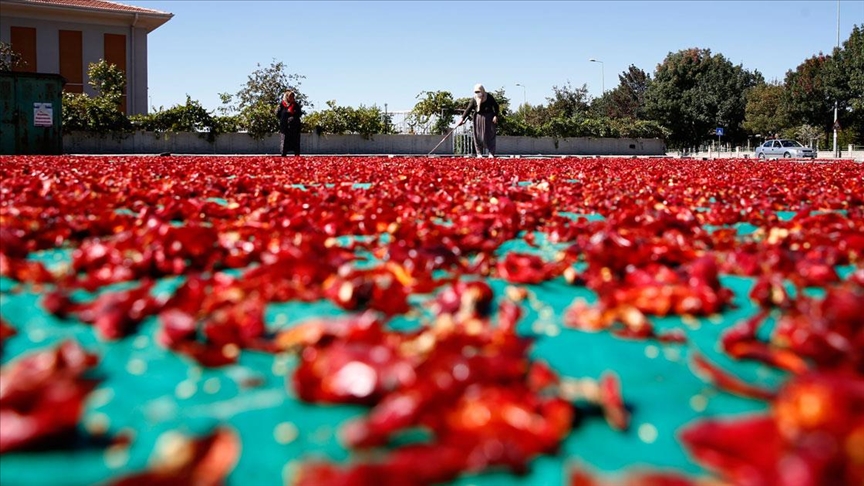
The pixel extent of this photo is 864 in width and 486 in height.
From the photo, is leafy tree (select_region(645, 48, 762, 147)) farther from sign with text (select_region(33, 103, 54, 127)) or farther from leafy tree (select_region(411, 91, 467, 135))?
sign with text (select_region(33, 103, 54, 127))

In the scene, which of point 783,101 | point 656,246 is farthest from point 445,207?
point 783,101

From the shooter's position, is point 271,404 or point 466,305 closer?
point 271,404

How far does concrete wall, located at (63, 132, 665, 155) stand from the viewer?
3183 cm

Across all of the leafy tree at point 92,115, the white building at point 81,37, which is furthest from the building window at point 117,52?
the leafy tree at point 92,115

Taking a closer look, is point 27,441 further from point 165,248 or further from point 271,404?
point 165,248

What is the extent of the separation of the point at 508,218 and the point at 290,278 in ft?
7.03

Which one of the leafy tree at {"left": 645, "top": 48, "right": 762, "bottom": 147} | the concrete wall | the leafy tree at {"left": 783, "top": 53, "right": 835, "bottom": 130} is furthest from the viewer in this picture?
the leafy tree at {"left": 645, "top": 48, "right": 762, "bottom": 147}

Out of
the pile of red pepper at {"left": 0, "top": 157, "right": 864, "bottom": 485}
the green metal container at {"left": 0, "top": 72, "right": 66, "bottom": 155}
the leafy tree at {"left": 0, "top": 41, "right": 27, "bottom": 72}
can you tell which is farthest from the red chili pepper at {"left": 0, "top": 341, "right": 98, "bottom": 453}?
the leafy tree at {"left": 0, "top": 41, "right": 27, "bottom": 72}

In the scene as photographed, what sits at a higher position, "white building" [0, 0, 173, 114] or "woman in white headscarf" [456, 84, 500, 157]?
"white building" [0, 0, 173, 114]

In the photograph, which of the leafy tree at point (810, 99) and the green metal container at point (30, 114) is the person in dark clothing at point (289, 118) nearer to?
the green metal container at point (30, 114)

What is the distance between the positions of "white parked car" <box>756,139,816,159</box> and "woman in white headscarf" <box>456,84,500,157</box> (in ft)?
90.3

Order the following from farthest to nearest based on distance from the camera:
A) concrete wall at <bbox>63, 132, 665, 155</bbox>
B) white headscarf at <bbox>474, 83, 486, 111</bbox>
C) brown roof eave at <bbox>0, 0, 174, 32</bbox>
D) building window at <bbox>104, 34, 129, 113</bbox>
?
building window at <bbox>104, 34, 129, 113</bbox>
brown roof eave at <bbox>0, 0, 174, 32</bbox>
concrete wall at <bbox>63, 132, 665, 155</bbox>
white headscarf at <bbox>474, 83, 486, 111</bbox>

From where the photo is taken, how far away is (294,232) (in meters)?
4.22

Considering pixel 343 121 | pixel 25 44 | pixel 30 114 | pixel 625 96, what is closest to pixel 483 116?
pixel 30 114
